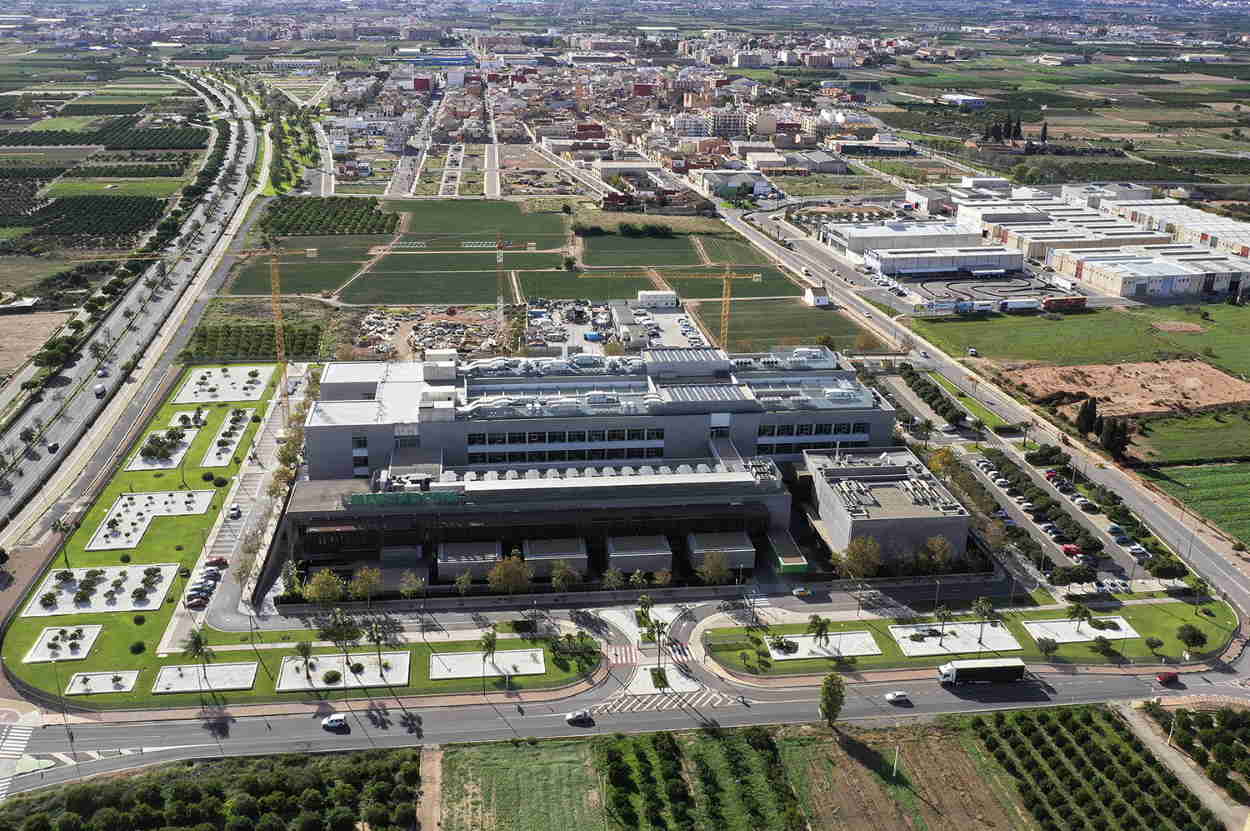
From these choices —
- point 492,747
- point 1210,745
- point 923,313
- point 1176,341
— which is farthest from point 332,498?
point 1176,341

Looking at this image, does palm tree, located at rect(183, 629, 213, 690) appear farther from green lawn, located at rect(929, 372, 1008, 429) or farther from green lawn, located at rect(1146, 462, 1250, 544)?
green lawn, located at rect(1146, 462, 1250, 544)

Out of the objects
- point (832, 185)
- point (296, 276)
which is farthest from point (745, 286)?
point (832, 185)

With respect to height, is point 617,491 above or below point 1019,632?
above

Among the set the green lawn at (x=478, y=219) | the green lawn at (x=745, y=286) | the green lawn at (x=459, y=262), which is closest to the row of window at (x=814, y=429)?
the green lawn at (x=745, y=286)

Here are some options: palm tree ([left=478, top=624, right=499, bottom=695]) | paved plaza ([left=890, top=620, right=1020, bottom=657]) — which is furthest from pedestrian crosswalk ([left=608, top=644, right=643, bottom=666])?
paved plaza ([left=890, top=620, right=1020, bottom=657])

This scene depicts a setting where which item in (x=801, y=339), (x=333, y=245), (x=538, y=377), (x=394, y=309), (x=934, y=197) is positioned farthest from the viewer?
(x=934, y=197)

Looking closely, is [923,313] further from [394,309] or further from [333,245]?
[333,245]
